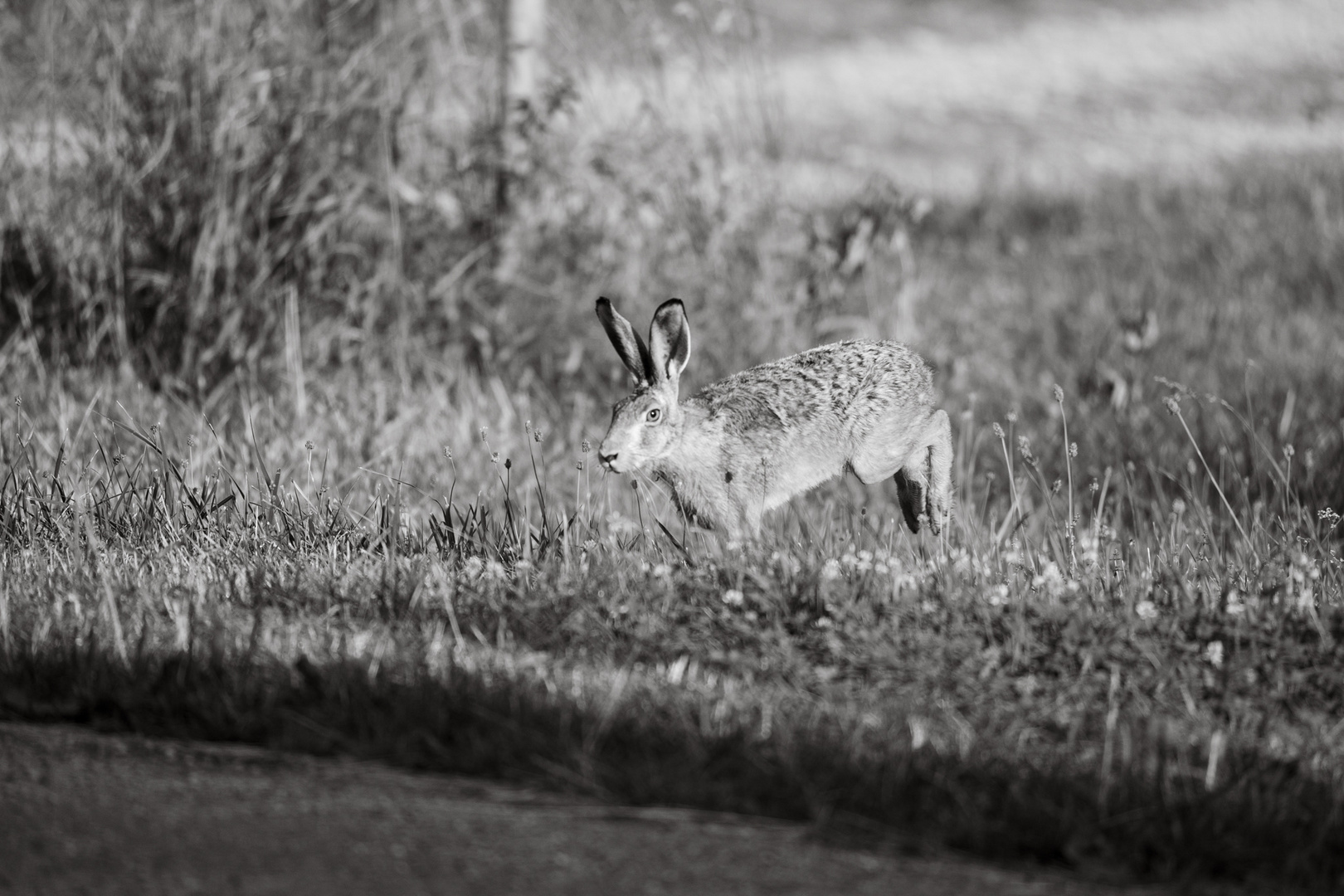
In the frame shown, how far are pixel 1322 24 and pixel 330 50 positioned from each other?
19.4 meters

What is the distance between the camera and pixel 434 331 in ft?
24.5

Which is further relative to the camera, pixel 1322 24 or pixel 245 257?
pixel 1322 24

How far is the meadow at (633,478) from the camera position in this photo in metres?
3.36

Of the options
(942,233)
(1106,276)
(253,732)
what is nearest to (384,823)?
(253,732)

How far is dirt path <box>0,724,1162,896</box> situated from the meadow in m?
0.10

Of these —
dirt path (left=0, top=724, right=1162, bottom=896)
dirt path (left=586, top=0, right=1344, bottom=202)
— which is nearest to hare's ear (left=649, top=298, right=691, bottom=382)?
dirt path (left=0, top=724, right=1162, bottom=896)

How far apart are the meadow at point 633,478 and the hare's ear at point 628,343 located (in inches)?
14.7

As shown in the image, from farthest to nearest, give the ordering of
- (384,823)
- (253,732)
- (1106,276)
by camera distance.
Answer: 1. (1106,276)
2. (253,732)
3. (384,823)

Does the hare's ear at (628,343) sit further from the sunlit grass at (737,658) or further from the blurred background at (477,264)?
the blurred background at (477,264)

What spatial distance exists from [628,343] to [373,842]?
2369 mm

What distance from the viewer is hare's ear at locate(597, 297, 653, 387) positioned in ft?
16.0

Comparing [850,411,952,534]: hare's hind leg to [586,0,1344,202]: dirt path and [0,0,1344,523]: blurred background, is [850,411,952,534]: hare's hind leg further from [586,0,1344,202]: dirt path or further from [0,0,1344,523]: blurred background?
[586,0,1344,202]: dirt path

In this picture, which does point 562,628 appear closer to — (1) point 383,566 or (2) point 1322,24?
(1) point 383,566

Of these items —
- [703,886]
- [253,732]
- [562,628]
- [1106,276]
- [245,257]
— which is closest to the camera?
[703,886]
